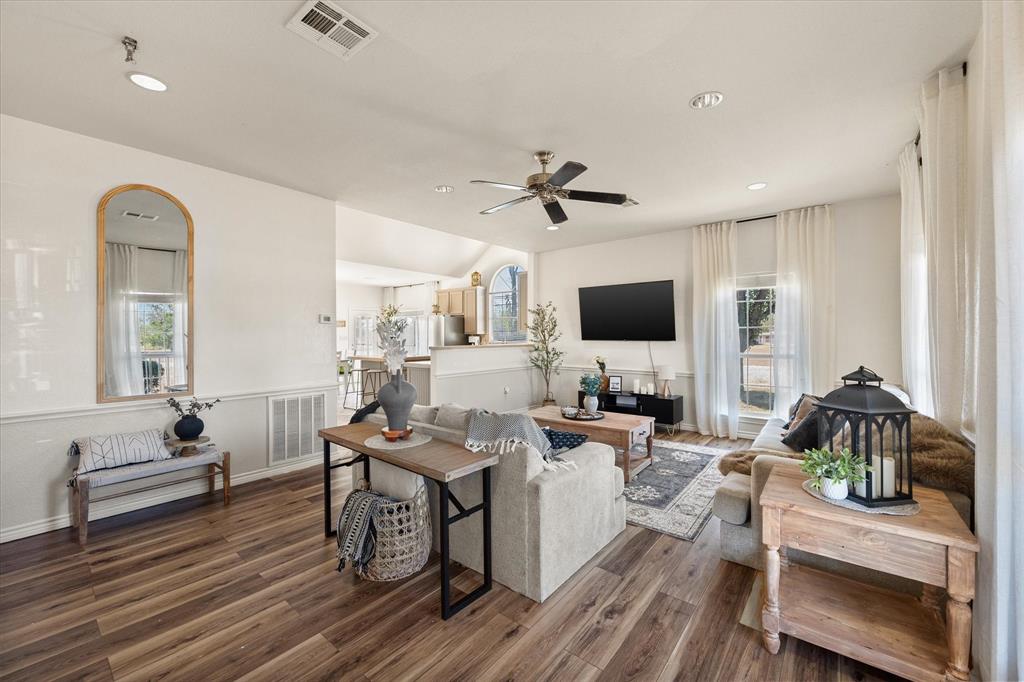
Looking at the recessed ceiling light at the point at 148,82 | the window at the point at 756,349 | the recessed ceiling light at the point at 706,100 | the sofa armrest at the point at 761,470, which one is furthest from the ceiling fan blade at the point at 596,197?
the window at the point at 756,349

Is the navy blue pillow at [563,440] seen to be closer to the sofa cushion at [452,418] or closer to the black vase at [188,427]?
the sofa cushion at [452,418]

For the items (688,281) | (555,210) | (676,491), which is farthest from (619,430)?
(688,281)

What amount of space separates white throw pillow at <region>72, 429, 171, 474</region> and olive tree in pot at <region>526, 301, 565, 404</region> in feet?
15.7

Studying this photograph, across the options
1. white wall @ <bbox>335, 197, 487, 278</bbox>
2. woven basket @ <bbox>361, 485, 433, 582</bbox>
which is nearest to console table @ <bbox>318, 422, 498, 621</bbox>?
woven basket @ <bbox>361, 485, 433, 582</bbox>

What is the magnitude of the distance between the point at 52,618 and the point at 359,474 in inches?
62.3

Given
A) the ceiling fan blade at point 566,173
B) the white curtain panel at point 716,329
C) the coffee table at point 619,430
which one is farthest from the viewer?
the white curtain panel at point 716,329

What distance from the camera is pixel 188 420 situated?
331 cm

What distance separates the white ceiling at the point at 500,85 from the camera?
187cm

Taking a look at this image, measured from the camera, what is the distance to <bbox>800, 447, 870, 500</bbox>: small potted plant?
1708 millimetres

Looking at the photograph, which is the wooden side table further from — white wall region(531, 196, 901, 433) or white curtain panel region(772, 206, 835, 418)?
white wall region(531, 196, 901, 433)

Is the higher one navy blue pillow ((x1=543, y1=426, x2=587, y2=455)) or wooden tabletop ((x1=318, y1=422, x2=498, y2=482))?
wooden tabletop ((x1=318, y1=422, x2=498, y2=482))

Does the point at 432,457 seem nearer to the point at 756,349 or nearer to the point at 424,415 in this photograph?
the point at 424,415

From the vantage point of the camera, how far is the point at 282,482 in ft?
12.6

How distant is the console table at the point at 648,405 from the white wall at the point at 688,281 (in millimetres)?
423
